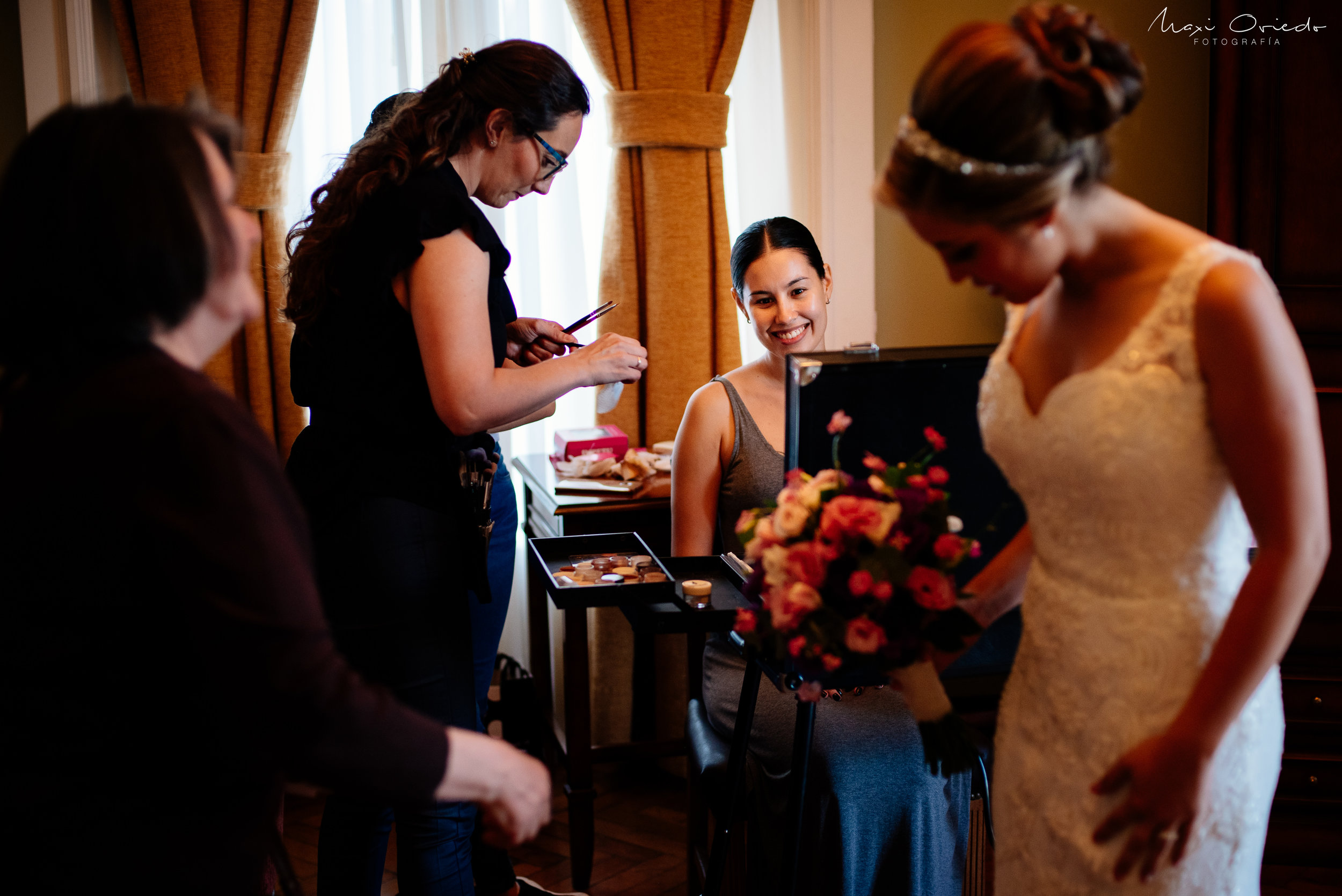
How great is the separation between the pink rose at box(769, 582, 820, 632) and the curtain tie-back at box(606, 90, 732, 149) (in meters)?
1.88

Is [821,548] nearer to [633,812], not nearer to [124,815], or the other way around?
[124,815]

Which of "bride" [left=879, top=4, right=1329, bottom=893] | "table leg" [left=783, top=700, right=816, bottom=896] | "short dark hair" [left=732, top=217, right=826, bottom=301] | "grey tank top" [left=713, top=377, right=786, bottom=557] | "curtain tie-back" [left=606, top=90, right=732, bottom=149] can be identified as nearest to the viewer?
"bride" [left=879, top=4, right=1329, bottom=893]

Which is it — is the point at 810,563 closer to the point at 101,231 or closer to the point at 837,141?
the point at 101,231

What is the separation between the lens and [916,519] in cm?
124

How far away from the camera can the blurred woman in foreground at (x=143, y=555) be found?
86 cm

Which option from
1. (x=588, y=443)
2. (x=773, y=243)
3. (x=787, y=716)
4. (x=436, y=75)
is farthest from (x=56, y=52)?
(x=787, y=716)

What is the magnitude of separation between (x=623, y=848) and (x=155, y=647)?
195 cm

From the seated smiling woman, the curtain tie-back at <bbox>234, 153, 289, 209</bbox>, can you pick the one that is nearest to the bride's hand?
the seated smiling woman

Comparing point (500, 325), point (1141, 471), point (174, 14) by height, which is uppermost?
point (174, 14)

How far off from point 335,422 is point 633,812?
1624mm

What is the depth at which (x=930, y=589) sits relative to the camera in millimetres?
1202

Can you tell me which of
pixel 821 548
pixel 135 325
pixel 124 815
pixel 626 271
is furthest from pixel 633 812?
pixel 135 325

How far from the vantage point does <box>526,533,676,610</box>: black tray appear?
1597 mm

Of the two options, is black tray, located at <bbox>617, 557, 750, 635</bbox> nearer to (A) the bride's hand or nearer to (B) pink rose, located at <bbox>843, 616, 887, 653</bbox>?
(B) pink rose, located at <bbox>843, 616, 887, 653</bbox>
